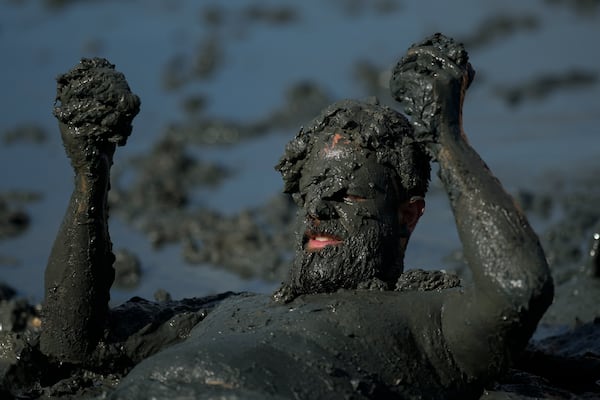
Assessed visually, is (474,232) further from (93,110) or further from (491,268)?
(93,110)

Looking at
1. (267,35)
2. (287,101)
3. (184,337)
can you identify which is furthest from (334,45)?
(184,337)

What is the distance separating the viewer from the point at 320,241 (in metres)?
5.05

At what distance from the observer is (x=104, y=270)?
203 inches

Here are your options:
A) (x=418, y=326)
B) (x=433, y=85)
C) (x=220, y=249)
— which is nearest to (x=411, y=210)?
(x=418, y=326)

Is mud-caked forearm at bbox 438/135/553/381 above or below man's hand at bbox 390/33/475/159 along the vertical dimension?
below

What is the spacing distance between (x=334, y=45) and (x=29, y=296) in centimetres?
904

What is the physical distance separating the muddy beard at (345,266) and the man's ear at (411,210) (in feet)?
0.67

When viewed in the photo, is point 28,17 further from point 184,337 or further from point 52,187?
point 184,337

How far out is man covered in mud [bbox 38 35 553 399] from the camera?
4406 mm

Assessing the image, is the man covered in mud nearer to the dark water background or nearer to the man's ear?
the man's ear

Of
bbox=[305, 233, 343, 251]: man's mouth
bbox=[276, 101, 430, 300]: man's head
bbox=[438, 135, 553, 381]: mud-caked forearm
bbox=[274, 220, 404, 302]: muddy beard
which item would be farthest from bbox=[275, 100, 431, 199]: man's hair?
bbox=[438, 135, 553, 381]: mud-caked forearm

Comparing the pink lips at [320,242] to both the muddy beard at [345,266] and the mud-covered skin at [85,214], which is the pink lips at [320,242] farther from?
the mud-covered skin at [85,214]

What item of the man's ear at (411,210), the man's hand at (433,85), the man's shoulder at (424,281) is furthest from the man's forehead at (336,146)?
the man's shoulder at (424,281)

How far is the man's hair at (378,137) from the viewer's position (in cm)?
512
